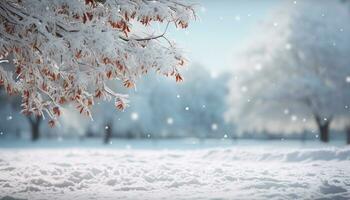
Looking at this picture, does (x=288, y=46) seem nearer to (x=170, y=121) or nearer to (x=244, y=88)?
(x=244, y=88)

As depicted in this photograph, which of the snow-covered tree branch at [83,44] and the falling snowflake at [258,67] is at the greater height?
the falling snowflake at [258,67]

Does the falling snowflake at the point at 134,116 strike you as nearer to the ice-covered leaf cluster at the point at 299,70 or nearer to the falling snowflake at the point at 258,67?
the ice-covered leaf cluster at the point at 299,70

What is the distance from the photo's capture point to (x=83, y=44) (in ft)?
25.9

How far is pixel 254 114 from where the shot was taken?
30516 millimetres

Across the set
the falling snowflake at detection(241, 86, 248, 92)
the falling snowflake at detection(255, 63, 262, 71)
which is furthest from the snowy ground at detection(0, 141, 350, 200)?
the falling snowflake at detection(241, 86, 248, 92)

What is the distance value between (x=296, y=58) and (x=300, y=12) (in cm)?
296

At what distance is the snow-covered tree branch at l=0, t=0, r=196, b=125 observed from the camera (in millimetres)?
7777

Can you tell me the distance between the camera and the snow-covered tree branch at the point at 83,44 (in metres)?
7.78

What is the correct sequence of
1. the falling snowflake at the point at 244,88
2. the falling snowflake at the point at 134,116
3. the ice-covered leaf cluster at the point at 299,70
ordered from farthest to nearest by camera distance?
1. the falling snowflake at the point at 134,116
2. the falling snowflake at the point at 244,88
3. the ice-covered leaf cluster at the point at 299,70

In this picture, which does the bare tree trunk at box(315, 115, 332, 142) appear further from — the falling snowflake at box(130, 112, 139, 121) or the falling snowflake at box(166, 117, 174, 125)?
the falling snowflake at box(166, 117, 174, 125)

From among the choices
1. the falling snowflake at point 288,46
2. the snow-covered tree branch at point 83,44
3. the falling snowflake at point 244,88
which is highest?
the falling snowflake at point 288,46

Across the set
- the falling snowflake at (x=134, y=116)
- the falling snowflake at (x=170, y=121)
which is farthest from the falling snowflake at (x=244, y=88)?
the falling snowflake at (x=170, y=121)

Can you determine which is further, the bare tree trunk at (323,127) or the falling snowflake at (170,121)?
the falling snowflake at (170,121)

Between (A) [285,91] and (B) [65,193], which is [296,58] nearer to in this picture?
(A) [285,91]
